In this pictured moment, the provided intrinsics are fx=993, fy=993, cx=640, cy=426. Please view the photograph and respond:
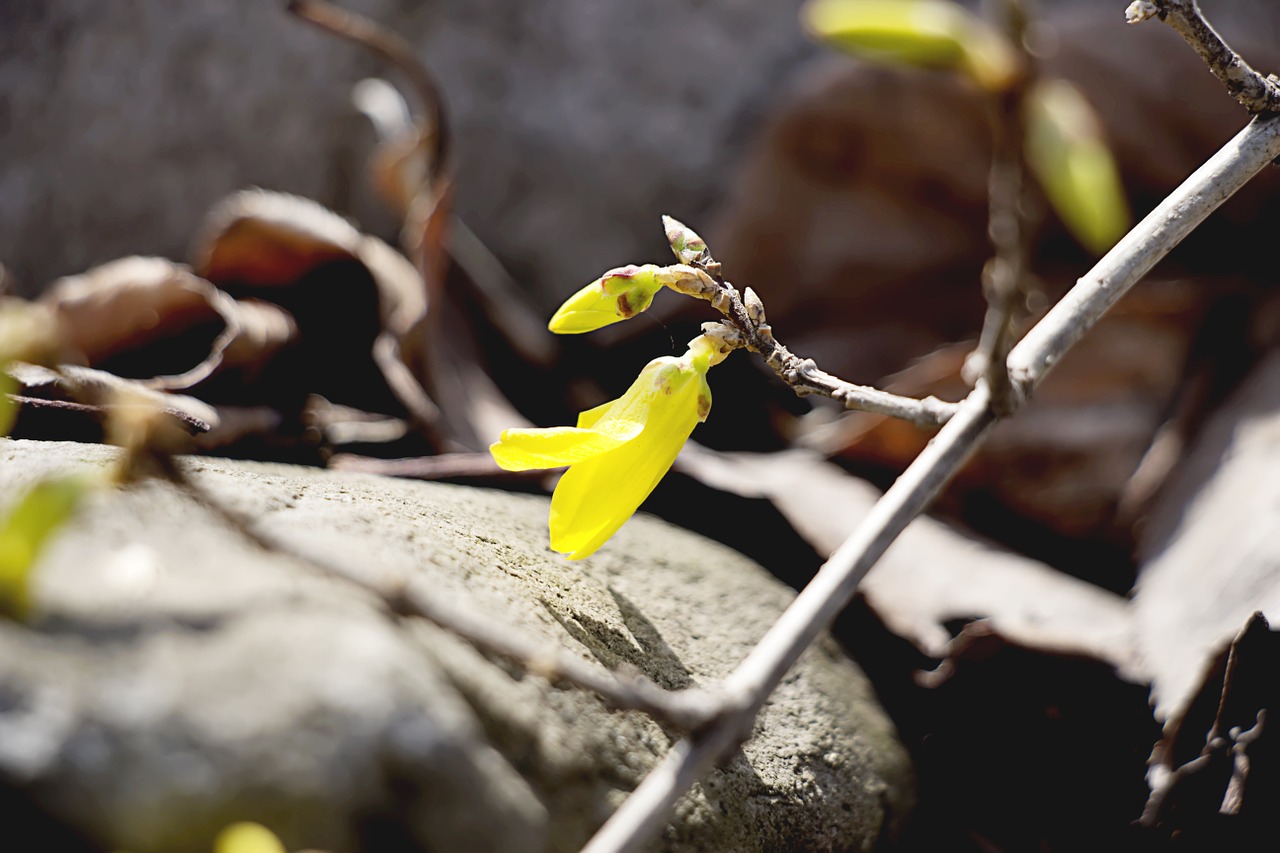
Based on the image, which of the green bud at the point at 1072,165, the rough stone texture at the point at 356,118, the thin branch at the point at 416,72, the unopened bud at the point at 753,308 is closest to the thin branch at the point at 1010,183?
the green bud at the point at 1072,165

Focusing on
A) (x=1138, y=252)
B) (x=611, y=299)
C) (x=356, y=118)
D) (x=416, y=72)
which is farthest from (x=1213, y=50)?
(x=356, y=118)

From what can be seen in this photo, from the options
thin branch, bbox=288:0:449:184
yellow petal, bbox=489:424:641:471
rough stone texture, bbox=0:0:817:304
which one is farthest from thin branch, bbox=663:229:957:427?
rough stone texture, bbox=0:0:817:304

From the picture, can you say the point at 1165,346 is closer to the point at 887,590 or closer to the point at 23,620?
the point at 887,590

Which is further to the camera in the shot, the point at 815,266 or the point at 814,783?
the point at 815,266

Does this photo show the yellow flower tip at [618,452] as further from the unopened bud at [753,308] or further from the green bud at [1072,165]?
the green bud at [1072,165]

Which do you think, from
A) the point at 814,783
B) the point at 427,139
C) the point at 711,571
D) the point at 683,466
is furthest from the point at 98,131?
the point at 814,783

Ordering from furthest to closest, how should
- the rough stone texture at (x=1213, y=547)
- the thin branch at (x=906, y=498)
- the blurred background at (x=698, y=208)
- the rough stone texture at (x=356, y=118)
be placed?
1. the rough stone texture at (x=356, y=118)
2. the blurred background at (x=698, y=208)
3. the rough stone texture at (x=1213, y=547)
4. the thin branch at (x=906, y=498)

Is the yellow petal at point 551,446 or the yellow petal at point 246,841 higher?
the yellow petal at point 551,446
